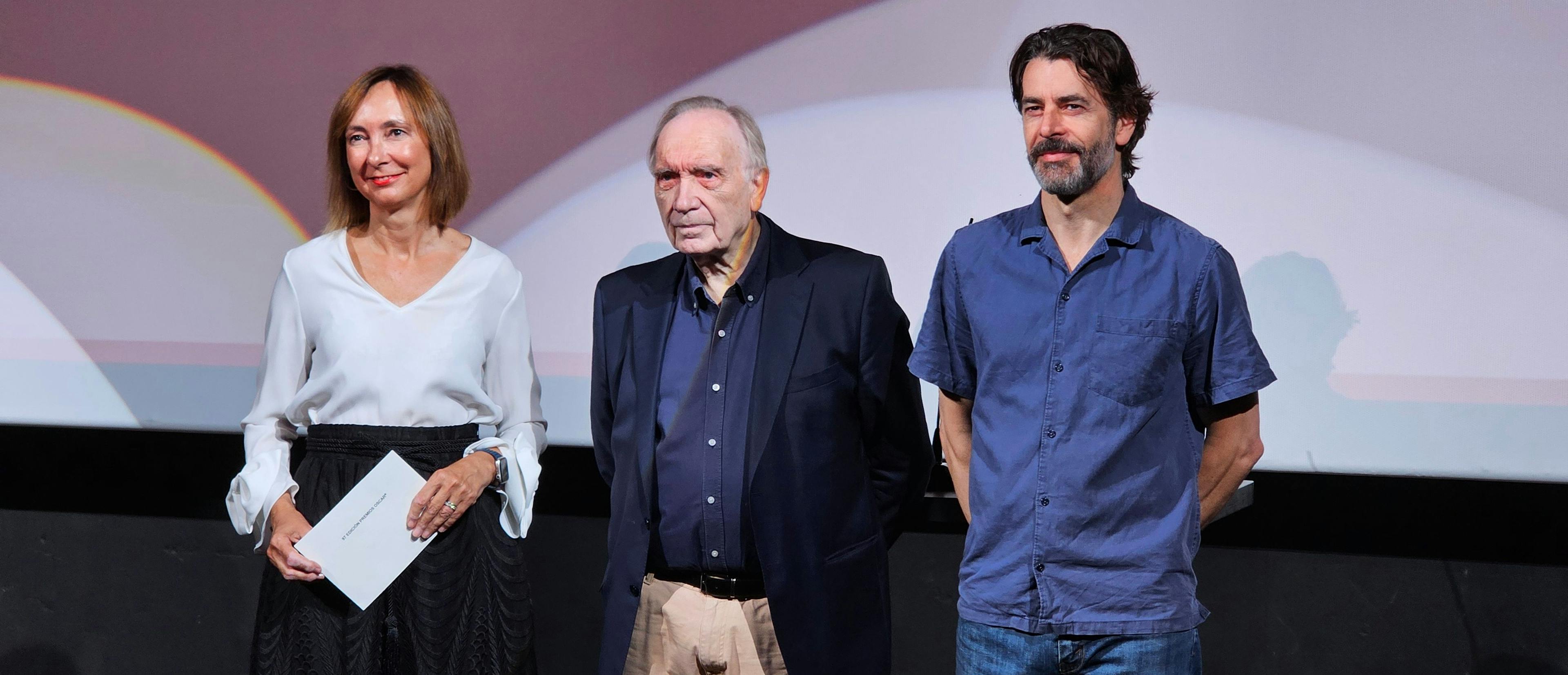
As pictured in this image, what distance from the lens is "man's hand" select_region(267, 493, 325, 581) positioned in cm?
203

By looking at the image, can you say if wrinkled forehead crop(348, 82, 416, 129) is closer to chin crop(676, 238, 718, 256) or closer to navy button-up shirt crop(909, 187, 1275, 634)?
chin crop(676, 238, 718, 256)

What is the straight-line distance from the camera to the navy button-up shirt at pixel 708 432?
6.33 feet

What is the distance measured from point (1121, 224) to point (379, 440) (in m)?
1.29

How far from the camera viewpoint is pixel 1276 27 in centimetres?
271

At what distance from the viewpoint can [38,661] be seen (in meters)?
3.60

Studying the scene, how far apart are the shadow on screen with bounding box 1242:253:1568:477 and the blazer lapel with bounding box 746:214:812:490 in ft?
4.05

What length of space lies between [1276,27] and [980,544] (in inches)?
63.3

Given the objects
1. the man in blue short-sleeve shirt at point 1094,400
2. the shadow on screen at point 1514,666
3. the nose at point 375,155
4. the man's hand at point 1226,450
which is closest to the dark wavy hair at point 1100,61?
the man in blue short-sleeve shirt at point 1094,400

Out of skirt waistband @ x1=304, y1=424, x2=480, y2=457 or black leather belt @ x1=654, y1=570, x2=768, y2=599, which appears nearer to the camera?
black leather belt @ x1=654, y1=570, x2=768, y2=599

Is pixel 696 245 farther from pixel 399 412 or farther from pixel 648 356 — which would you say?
pixel 399 412

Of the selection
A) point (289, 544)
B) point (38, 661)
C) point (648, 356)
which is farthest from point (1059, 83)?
point (38, 661)

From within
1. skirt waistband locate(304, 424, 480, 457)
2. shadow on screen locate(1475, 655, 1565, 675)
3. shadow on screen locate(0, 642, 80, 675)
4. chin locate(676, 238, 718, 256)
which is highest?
chin locate(676, 238, 718, 256)

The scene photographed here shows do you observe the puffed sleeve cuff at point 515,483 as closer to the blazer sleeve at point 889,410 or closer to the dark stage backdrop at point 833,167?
the blazer sleeve at point 889,410

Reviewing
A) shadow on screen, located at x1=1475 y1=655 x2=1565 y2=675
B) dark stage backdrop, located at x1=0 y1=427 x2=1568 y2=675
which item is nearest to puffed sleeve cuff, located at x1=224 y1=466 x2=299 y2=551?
dark stage backdrop, located at x1=0 y1=427 x2=1568 y2=675
